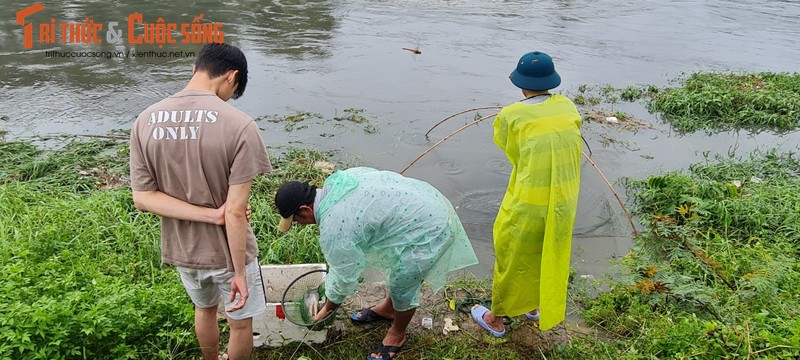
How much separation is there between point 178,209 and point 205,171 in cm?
22

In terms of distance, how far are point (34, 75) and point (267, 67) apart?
11.8 feet

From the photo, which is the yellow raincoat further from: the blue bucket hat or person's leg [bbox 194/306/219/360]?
person's leg [bbox 194/306/219/360]

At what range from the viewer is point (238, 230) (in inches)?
85.0

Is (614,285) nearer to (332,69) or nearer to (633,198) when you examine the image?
(633,198)

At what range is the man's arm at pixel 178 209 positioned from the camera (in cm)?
216

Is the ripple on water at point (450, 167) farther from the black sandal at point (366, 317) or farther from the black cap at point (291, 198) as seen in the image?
the black cap at point (291, 198)

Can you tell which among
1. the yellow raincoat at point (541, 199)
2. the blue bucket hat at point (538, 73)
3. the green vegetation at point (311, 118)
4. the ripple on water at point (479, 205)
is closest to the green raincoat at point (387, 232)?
the yellow raincoat at point (541, 199)

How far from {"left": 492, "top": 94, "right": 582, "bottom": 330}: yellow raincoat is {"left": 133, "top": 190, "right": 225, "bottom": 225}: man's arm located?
5.16ft

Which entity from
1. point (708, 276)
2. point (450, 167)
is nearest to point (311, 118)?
point (450, 167)

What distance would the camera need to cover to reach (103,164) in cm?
546

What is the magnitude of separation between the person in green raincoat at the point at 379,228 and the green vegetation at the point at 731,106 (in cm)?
596

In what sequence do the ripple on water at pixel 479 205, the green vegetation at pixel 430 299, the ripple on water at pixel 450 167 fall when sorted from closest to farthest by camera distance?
1. the green vegetation at pixel 430 299
2. the ripple on water at pixel 479 205
3. the ripple on water at pixel 450 167

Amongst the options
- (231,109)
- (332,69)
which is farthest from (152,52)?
(231,109)

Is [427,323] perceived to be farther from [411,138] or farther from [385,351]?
[411,138]
